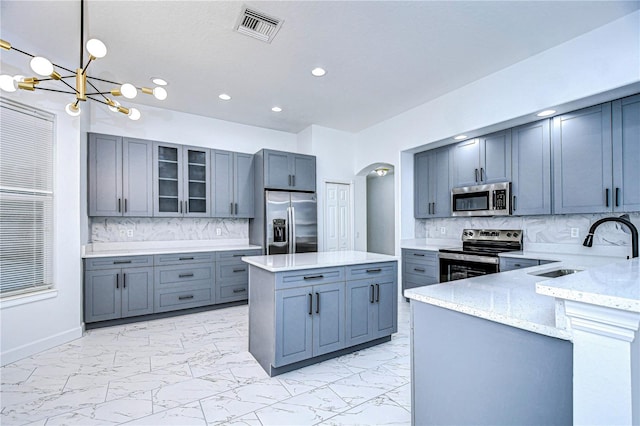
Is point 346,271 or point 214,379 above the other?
point 346,271

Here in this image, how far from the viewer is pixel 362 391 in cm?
222

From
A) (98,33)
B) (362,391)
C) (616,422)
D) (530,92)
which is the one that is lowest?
(362,391)

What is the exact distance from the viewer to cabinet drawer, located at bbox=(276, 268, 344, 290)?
2391 millimetres

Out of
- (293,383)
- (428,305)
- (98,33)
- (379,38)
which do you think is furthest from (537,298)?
(98,33)

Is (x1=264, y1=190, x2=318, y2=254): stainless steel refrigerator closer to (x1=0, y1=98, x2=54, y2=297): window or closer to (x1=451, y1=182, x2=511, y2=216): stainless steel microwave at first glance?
(x1=451, y1=182, x2=511, y2=216): stainless steel microwave

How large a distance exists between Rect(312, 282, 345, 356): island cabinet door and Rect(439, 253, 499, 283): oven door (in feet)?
6.20

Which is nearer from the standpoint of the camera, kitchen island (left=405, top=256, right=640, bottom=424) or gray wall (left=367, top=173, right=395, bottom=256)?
kitchen island (left=405, top=256, right=640, bottom=424)

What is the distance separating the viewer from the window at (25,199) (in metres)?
2.78

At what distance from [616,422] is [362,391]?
1668 mm

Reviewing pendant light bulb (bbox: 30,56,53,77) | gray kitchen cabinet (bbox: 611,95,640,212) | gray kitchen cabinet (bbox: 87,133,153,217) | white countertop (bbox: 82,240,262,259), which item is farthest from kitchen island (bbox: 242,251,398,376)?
gray kitchen cabinet (bbox: 87,133,153,217)

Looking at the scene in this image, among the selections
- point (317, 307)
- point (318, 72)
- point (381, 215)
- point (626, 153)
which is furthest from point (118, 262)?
point (381, 215)

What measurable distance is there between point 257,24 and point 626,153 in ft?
11.4

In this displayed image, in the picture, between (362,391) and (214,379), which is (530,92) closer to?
(362,391)

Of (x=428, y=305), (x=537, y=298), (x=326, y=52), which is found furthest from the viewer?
(x=326, y=52)
